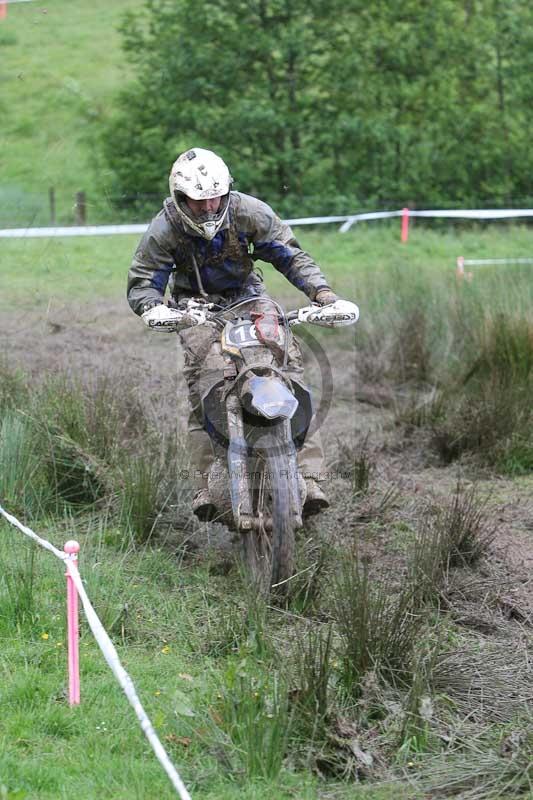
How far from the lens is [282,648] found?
188 inches

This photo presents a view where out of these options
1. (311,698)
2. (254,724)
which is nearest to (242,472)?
(311,698)

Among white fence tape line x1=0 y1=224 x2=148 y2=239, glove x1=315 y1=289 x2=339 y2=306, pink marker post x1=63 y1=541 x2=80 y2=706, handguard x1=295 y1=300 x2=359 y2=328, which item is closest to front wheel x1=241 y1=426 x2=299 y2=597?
handguard x1=295 y1=300 x2=359 y2=328

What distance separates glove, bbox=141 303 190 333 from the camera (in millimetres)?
5621

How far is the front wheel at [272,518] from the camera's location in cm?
534

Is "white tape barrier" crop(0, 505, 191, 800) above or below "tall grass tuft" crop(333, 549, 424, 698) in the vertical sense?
above

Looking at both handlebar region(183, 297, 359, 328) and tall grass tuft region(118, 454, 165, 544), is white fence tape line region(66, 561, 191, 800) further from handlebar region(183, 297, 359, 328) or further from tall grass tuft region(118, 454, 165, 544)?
tall grass tuft region(118, 454, 165, 544)

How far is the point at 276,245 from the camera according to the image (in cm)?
636

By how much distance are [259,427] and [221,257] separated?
1.04m

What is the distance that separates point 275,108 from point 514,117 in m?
5.28

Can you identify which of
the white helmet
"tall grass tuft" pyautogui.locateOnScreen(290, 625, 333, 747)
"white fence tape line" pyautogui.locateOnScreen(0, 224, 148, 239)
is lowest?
"tall grass tuft" pyautogui.locateOnScreen(290, 625, 333, 747)

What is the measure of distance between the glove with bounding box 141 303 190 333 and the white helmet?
0.49 meters

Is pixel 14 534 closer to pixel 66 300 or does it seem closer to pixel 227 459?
pixel 227 459

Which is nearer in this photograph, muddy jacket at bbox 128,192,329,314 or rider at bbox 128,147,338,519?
rider at bbox 128,147,338,519

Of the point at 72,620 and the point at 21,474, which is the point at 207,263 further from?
the point at 72,620
